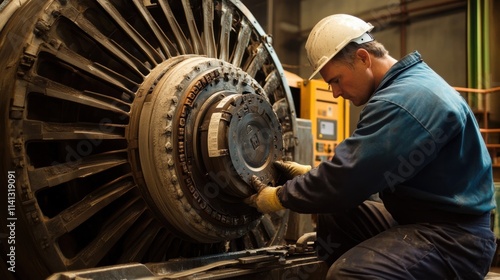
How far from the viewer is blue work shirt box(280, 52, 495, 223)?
1.82 m

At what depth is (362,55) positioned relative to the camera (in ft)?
7.11

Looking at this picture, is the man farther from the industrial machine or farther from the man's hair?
the industrial machine

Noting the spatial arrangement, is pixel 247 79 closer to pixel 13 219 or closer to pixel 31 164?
pixel 31 164

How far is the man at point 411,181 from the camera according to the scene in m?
1.82

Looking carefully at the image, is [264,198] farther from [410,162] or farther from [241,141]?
[410,162]

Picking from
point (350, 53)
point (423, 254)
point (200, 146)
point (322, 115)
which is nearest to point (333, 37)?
point (350, 53)

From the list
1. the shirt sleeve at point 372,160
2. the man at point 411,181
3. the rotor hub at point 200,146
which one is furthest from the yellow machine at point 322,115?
the shirt sleeve at point 372,160

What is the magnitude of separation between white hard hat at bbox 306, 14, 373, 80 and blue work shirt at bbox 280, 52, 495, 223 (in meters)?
0.28

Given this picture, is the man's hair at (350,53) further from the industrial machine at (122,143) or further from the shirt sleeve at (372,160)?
the industrial machine at (122,143)

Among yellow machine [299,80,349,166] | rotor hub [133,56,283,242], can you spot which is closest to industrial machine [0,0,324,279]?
rotor hub [133,56,283,242]

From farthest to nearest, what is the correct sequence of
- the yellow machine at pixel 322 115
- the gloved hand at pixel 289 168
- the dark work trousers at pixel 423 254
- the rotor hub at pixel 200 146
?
the yellow machine at pixel 322 115 < the gloved hand at pixel 289 168 < the rotor hub at pixel 200 146 < the dark work trousers at pixel 423 254

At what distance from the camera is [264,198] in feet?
7.20

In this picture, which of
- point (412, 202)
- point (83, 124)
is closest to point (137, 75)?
point (83, 124)

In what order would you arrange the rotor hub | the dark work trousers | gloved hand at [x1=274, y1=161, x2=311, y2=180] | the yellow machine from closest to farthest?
the dark work trousers
the rotor hub
gloved hand at [x1=274, y1=161, x2=311, y2=180]
the yellow machine
